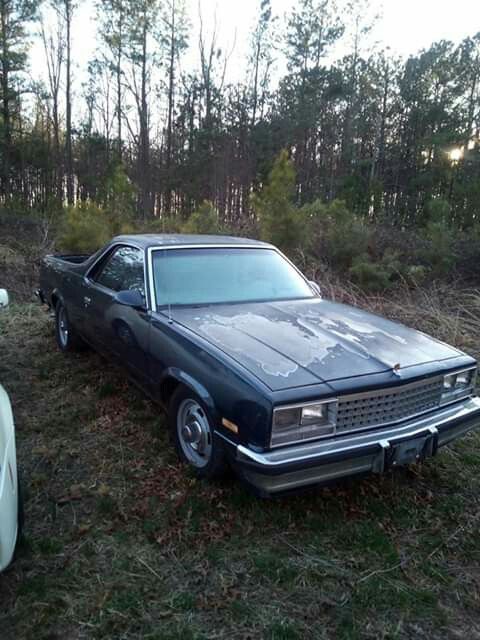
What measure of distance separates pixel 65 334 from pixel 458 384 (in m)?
4.01

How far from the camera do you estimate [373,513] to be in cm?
279

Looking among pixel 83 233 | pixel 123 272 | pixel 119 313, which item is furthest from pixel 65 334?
pixel 83 233

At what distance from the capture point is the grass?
205 cm

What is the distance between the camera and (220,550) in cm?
245

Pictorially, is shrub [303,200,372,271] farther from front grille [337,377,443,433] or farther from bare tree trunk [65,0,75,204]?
bare tree trunk [65,0,75,204]

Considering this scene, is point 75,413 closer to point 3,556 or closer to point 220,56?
point 3,556

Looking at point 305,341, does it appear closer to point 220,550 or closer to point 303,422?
point 303,422

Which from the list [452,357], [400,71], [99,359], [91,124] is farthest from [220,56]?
[452,357]

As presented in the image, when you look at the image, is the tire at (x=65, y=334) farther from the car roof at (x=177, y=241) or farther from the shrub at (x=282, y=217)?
the shrub at (x=282, y=217)

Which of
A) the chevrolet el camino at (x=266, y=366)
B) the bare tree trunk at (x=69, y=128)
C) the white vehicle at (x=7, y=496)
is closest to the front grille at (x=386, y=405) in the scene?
Result: the chevrolet el camino at (x=266, y=366)

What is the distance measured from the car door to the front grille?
4.94 ft

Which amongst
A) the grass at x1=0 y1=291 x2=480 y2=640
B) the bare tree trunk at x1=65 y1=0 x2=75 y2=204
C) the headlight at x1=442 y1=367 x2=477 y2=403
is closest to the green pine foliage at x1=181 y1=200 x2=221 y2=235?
the grass at x1=0 y1=291 x2=480 y2=640

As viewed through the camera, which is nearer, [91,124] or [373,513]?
[373,513]

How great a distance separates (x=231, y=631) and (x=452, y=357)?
2075 mm
